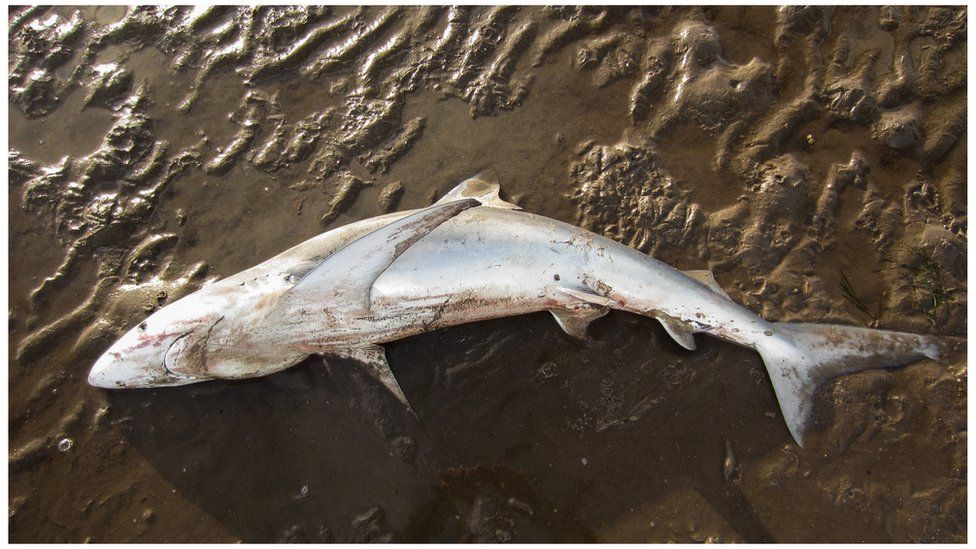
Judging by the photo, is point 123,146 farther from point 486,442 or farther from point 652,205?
point 652,205

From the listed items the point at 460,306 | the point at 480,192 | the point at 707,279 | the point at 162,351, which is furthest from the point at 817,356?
the point at 162,351

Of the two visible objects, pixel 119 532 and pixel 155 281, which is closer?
pixel 119 532

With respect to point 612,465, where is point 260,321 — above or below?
above

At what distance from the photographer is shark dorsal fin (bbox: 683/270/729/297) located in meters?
3.16

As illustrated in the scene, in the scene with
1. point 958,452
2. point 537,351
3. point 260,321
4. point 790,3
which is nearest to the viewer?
point 260,321

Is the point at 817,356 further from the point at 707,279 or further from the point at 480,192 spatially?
the point at 480,192

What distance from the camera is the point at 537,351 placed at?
3484 mm

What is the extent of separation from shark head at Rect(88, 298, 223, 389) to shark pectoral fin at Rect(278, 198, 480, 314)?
62cm

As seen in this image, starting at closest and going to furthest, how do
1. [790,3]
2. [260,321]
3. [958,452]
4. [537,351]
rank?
[260,321], [958,452], [537,351], [790,3]

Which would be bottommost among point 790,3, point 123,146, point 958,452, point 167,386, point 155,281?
point 958,452

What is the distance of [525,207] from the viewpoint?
12.0 ft

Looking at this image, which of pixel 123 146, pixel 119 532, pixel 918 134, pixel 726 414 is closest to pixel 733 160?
pixel 918 134

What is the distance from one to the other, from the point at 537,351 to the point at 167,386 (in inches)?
105

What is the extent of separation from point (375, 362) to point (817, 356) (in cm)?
300
